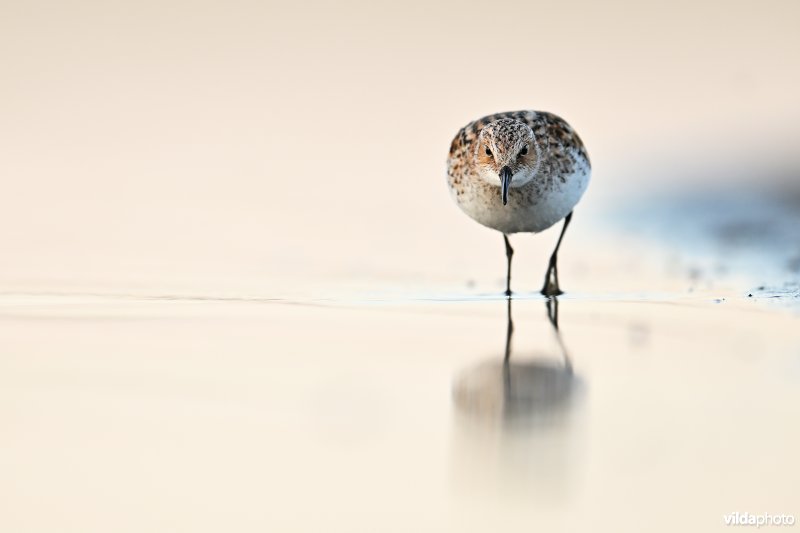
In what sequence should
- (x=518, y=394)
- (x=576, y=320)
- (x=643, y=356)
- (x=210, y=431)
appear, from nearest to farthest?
(x=210, y=431) → (x=518, y=394) → (x=643, y=356) → (x=576, y=320)

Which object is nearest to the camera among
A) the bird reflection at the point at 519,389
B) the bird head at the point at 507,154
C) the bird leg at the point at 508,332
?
the bird reflection at the point at 519,389

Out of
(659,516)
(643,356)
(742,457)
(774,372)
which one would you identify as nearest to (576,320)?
(643,356)

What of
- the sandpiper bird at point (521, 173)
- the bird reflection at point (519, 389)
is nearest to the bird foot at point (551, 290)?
the sandpiper bird at point (521, 173)

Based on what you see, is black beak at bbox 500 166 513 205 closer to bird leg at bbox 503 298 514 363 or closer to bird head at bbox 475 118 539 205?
bird head at bbox 475 118 539 205

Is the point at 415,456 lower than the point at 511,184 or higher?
lower

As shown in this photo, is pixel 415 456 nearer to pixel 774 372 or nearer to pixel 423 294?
pixel 774 372

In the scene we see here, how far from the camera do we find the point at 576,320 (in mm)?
6168

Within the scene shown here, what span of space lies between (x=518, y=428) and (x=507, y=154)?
4.29 metres

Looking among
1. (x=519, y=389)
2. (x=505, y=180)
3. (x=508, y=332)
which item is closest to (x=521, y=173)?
(x=505, y=180)

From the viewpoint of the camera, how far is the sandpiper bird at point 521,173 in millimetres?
7743

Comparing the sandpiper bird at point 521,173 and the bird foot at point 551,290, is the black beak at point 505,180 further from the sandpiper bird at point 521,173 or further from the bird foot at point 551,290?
the bird foot at point 551,290

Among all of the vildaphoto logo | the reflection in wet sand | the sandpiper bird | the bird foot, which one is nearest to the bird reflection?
the reflection in wet sand

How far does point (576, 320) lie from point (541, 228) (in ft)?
7.22

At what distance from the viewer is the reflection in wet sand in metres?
2.96
